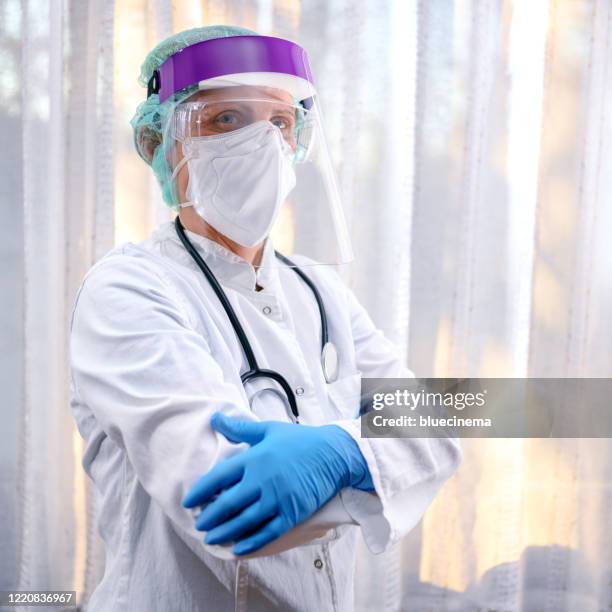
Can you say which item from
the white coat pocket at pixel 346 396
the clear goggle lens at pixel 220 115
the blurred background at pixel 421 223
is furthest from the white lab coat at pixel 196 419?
the blurred background at pixel 421 223

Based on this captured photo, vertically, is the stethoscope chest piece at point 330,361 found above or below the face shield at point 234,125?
below

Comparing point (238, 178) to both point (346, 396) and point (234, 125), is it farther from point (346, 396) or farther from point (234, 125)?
point (346, 396)

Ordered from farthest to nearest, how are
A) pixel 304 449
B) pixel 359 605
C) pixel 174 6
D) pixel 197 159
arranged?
pixel 359 605 → pixel 174 6 → pixel 197 159 → pixel 304 449

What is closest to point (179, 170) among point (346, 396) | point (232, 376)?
point (232, 376)

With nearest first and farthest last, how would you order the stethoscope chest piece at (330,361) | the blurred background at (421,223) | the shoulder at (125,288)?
1. the shoulder at (125,288)
2. the stethoscope chest piece at (330,361)
3. the blurred background at (421,223)

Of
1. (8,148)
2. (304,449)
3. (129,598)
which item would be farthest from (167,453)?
(8,148)

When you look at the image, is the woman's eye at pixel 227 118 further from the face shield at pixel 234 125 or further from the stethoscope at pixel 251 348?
the stethoscope at pixel 251 348

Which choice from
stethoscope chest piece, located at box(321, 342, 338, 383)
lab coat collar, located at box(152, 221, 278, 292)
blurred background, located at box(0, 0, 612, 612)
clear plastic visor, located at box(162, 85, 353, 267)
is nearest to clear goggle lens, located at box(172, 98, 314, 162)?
clear plastic visor, located at box(162, 85, 353, 267)

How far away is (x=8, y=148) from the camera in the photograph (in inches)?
61.4

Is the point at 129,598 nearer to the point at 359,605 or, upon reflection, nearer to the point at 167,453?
the point at 167,453

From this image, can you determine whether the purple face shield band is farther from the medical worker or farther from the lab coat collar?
the lab coat collar

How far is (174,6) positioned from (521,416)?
4.59ft

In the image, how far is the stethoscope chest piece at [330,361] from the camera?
3.43ft

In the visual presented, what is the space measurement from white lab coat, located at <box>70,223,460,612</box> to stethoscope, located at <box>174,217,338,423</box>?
0.4 inches
